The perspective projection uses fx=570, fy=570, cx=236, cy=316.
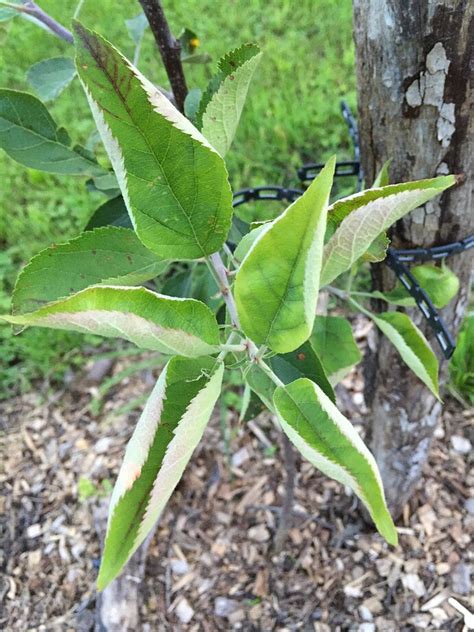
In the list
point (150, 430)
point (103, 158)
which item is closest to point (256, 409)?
point (150, 430)

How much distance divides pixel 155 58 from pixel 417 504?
2.24 meters

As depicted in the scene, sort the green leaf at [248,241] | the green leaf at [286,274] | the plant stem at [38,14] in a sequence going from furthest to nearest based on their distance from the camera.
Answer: the plant stem at [38,14] → the green leaf at [248,241] → the green leaf at [286,274]

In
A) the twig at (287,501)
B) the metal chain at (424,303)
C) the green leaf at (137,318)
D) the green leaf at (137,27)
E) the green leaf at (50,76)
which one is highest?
the green leaf at (137,27)

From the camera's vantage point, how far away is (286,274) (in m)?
0.45

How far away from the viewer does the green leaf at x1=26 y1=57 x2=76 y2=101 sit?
860 mm

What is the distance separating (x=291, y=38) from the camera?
2582mm

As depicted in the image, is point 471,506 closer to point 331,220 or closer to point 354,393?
point 354,393

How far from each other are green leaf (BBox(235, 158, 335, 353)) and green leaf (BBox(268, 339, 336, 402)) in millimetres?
145

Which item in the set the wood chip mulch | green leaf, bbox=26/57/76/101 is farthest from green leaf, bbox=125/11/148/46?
the wood chip mulch

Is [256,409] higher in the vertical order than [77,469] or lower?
higher

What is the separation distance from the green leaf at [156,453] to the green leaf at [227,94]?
253 millimetres

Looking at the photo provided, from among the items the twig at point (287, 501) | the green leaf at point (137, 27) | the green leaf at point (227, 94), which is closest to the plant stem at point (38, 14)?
the green leaf at point (137, 27)

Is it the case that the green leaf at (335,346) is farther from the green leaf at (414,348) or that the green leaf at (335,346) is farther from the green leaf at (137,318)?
the green leaf at (137,318)

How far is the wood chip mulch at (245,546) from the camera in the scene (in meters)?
1.36
